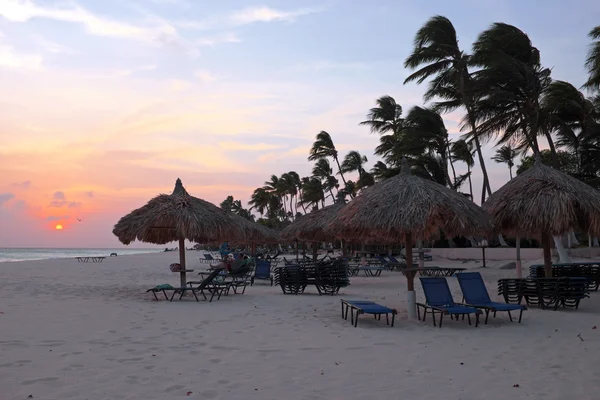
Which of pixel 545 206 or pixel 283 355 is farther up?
pixel 545 206

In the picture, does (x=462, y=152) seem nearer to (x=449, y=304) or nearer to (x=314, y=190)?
(x=314, y=190)

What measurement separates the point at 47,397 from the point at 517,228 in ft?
30.5

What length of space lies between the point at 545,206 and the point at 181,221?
792 centimetres

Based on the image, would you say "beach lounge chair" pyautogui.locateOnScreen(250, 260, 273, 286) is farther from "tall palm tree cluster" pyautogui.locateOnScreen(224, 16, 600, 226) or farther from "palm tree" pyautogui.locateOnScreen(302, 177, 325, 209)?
"palm tree" pyautogui.locateOnScreen(302, 177, 325, 209)

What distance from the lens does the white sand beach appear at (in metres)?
4.51

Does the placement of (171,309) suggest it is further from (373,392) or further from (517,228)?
(517,228)

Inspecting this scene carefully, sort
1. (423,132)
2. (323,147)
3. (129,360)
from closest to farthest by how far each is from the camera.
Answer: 1. (129,360)
2. (423,132)
3. (323,147)

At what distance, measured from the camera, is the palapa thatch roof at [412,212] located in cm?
843

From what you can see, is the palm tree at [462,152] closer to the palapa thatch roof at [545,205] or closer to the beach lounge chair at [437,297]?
the palapa thatch roof at [545,205]

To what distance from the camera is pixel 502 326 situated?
768 cm

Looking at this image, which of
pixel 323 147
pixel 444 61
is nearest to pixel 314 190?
pixel 323 147

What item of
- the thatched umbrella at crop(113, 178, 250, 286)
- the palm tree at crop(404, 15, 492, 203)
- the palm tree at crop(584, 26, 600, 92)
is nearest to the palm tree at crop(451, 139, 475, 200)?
the palm tree at crop(404, 15, 492, 203)

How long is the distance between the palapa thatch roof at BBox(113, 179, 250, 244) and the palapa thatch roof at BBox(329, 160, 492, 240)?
4.19 metres

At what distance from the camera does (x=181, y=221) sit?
39.2 feet
